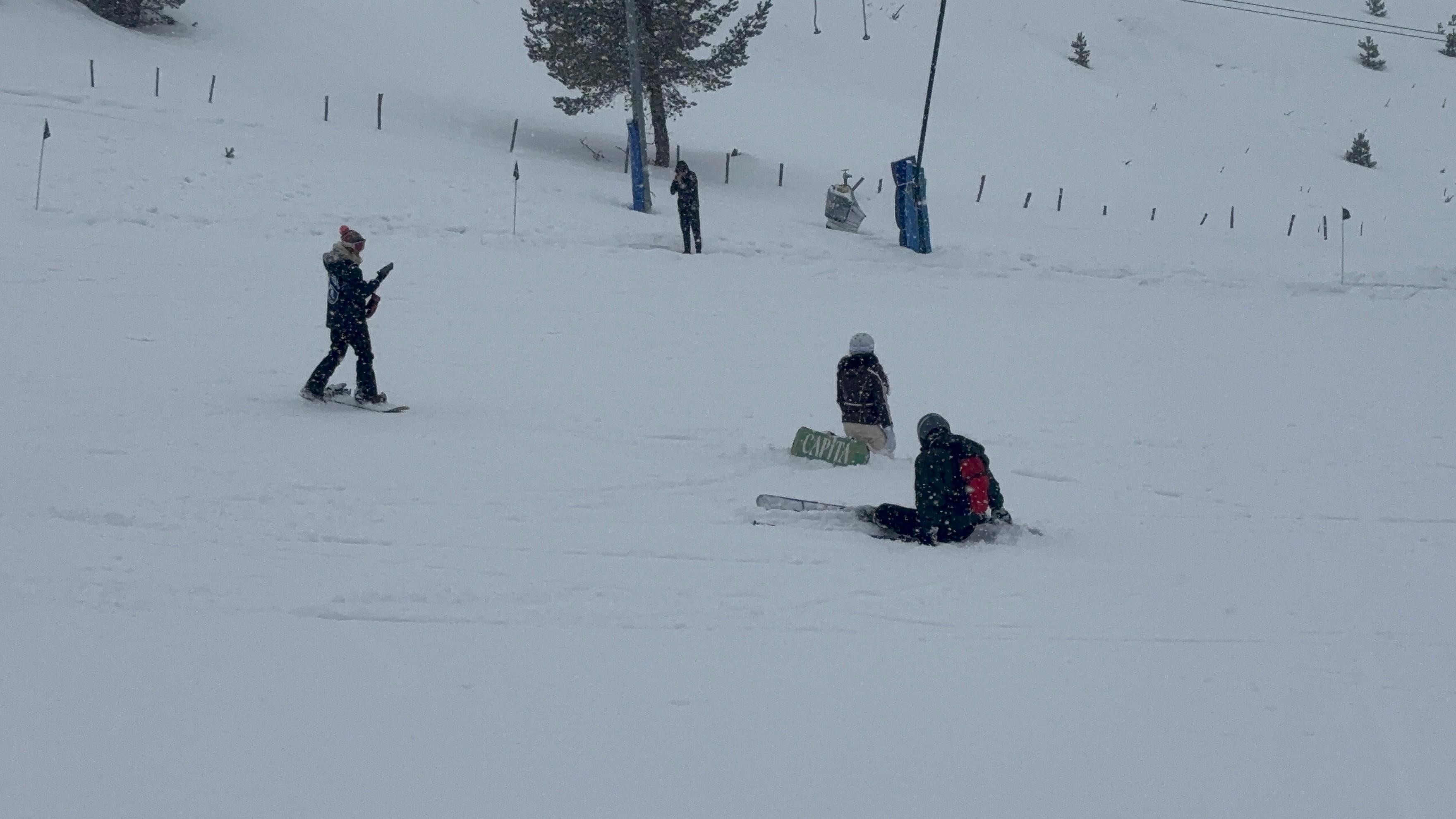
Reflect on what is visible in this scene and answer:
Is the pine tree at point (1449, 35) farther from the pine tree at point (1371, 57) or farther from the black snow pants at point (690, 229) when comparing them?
the black snow pants at point (690, 229)

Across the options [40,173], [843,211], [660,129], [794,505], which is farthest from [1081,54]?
[794,505]

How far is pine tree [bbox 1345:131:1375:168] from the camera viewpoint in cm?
4272

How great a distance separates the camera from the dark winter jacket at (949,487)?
7805 mm

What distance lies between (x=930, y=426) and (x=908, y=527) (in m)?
0.71

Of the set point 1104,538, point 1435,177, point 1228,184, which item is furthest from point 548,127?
point 1435,177

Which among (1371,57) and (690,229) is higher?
(1371,57)

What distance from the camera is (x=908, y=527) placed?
7.94 meters

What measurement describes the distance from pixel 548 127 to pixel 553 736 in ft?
93.1

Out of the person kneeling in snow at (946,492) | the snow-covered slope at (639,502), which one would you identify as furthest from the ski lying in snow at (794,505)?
the person kneeling in snow at (946,492)

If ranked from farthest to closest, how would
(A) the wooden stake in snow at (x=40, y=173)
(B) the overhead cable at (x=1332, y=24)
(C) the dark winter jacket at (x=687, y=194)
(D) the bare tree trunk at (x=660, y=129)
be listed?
(B) the overhead cable at (x=1332, y=24) → (D) the bare tree trunk at (x=660, y=129) → (C) the dark winter jacket at (x=687, y=194) → (A) the wooden stake in snow at (x=40, y=173)

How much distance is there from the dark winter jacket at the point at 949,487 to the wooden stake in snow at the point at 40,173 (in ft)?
45.2

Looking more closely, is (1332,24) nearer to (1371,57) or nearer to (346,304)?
(1371,57)

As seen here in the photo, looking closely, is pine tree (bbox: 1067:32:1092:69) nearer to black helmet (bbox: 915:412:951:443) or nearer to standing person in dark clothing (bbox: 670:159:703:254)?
standing person in dark clothing (bbox: 670:159:703:254)

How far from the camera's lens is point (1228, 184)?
3878 cm
